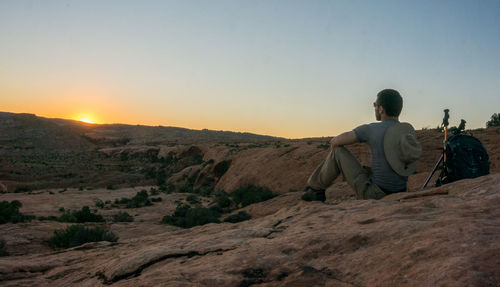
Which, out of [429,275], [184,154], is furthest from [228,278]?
[184,154]

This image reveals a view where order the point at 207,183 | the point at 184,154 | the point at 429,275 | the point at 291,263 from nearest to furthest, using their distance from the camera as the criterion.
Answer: the point at 429,275 → the point at 291,263 → the point at 207,183 → the point at 184,154

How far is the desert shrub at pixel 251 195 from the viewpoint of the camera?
14834 mm

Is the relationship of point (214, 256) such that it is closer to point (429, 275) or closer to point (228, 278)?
point (228, 278)

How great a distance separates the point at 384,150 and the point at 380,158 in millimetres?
136

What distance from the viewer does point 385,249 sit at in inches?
96.4

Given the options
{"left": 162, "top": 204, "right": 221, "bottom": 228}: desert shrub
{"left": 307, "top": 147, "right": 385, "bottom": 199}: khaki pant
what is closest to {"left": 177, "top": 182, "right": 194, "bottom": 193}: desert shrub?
{"left": 162, "top": 204, "right": 221, "bottom": 228}: desert shrub

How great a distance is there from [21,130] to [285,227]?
80.6 metres

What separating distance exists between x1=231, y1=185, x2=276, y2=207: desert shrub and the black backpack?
33.0 feet

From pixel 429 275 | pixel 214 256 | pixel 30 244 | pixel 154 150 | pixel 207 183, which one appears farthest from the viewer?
pixel 154 150

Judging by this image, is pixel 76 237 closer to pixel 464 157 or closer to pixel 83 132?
pixel 464 157

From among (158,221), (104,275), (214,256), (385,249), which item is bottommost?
(158,221)

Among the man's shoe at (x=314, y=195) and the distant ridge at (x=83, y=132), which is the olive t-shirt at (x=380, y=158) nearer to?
the man's shoe at (x=314, y=195)

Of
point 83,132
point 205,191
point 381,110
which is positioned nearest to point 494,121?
point 205,191

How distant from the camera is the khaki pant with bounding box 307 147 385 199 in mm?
4903
